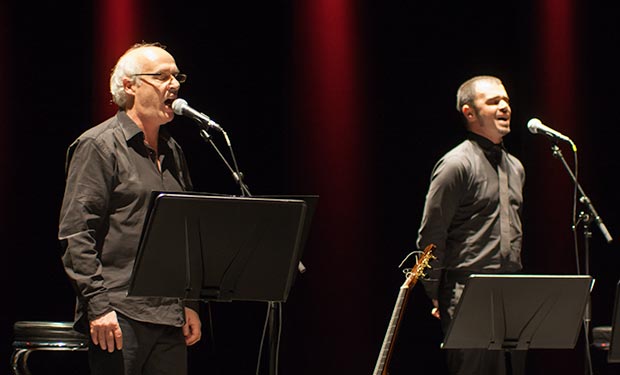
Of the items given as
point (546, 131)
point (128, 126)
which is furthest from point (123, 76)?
point (546, 131)

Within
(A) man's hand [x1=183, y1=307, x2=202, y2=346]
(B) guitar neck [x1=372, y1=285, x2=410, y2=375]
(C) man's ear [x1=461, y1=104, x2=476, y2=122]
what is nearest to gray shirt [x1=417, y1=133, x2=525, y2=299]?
(C) man's ear [x1=461, y1=104, x2=476, y2=122]

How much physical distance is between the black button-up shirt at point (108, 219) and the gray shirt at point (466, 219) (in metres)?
1.34

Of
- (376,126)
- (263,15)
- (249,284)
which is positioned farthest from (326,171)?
(249,284)

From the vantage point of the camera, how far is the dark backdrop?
15.8 feet

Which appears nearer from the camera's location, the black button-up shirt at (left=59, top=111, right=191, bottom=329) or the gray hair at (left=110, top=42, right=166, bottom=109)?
the black button-up shirt at (left=59, top=111, right=191, bottom=329)

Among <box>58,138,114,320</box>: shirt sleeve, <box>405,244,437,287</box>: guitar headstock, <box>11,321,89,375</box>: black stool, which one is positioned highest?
<box>58,138,114,320</box>: shirt sleeve

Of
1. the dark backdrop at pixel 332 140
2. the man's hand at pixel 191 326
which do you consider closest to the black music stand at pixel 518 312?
the man's hand at pixel 191 326

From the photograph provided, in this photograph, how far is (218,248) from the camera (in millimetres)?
2516

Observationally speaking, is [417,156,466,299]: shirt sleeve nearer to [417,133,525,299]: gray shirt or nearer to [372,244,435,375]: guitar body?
[417,133,525,299]: gray shirt

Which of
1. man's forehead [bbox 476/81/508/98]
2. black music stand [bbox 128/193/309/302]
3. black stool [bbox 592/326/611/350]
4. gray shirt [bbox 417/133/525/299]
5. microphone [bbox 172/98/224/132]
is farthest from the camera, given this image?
A: man's forehead [bbox 476/81/508/98]

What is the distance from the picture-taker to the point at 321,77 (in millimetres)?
5344

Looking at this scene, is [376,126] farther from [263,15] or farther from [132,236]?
[132,236]

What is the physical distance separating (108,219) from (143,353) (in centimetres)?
46

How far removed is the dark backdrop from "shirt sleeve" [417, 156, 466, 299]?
1421mm
